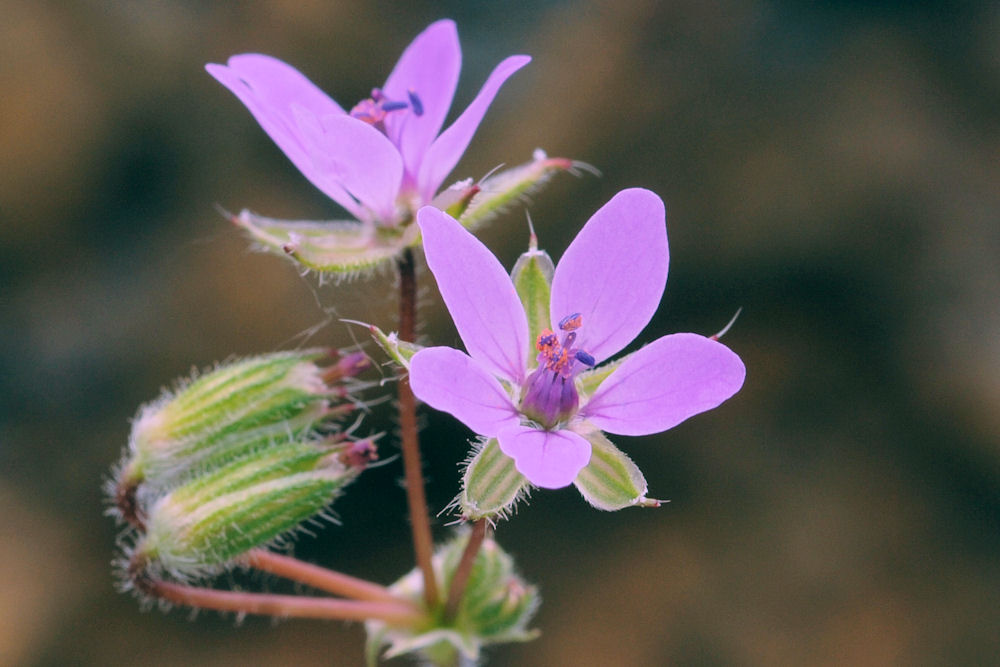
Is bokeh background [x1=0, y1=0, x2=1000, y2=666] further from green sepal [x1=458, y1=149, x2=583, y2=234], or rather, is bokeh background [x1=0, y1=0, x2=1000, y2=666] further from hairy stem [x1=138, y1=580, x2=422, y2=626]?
green sepal [x1=458, y1=149, x2=583, y2=234]

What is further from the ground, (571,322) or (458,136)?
(458,136)

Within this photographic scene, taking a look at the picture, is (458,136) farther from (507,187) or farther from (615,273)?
(615,273)

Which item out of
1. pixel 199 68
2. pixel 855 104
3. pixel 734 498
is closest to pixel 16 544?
pixel 199 68

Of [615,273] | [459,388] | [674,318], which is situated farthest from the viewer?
[674,318]

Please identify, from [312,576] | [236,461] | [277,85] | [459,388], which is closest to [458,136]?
[277,85]

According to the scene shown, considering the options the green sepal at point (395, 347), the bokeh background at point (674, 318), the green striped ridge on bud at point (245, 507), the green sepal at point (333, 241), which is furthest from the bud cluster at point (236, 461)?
the bokeh background at point (674, 318)

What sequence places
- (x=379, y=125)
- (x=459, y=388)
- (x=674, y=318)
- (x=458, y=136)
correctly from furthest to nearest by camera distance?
(x=674, y=318)
(x=379, y=125)
(x=458, y=136)
(x=459, y=388)

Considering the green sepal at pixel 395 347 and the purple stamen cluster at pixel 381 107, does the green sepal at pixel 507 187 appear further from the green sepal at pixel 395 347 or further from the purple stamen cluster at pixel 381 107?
the green sepal at pixel 395 347

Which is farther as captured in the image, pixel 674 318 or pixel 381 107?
pixel 674 318

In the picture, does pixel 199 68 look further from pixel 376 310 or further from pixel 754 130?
pixel 754 130
